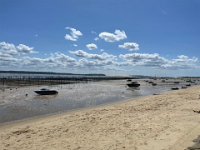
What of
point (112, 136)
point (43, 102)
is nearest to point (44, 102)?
point (43, 102)

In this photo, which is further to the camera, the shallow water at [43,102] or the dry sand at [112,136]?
the shallow water at [43,102]

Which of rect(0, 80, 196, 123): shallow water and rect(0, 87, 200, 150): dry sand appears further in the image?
rect(0, 80, 196, 123): shallow water

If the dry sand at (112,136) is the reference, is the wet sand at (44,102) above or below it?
below

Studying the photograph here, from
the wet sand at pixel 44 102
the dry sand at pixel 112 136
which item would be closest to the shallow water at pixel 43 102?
the wet sand at pixel 44 102

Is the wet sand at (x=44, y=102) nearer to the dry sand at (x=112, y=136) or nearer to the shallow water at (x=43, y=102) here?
the shallow water at (x=43, y=102)

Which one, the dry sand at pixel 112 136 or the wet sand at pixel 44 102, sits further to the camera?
the wet sand at pixel 44 102

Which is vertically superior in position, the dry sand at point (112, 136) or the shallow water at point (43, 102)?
the dry sand at point (112, 136)

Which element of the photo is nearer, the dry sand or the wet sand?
the dry sand

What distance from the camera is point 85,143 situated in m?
12.8

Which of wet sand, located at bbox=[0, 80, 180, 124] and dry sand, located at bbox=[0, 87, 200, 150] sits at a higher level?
dry sand, located at bbox=[0, 87, 200, 150]

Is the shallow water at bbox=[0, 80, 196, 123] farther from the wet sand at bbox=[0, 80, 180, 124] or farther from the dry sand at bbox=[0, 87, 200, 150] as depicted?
the dry sand at bbox=[0, 87, 200, 150]

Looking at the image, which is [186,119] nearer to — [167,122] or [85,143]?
[167,122]

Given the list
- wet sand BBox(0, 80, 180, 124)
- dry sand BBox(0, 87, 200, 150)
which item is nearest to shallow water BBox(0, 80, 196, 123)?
wet sand BBox(0, 80, 180, 124)

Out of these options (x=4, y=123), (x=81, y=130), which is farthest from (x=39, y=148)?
(x=4, y=123)
